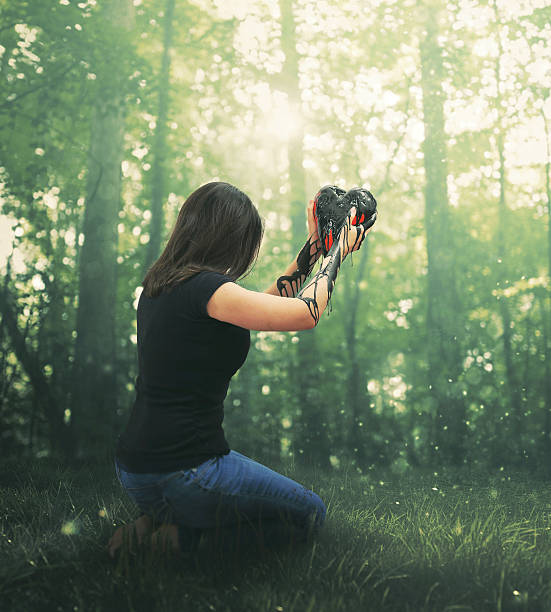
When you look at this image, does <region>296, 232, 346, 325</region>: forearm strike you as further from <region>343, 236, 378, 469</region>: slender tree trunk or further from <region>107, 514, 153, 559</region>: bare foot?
<region>343, 236, 378, 469</region>: slender tree trunk

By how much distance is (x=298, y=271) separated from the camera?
Answer: 7.16 feet

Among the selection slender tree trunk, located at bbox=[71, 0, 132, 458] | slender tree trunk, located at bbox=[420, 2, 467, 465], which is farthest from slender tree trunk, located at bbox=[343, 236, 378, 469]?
slender tree trunk, located at bbox=[71, 0, 132, 458]

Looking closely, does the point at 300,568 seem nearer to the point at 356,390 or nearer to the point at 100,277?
the point at 356,390

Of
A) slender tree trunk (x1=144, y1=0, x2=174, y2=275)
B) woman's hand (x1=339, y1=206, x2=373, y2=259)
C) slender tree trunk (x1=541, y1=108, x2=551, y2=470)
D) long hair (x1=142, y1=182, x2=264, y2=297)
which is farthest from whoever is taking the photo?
slender tree trunk (x1=144, y1=0, x2=174, y2=275)

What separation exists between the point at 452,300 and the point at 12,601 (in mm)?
3863

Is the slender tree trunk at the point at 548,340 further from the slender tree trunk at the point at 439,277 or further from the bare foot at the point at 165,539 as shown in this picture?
the bare foot at the point at 165,539

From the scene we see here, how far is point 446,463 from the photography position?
4293mm

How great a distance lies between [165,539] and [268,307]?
81 centimetres

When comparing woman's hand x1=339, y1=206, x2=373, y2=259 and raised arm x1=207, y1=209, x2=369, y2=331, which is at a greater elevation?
woman's hand x1=339, y1=206, x2=373, y2=259

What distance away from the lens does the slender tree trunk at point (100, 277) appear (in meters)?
4.33

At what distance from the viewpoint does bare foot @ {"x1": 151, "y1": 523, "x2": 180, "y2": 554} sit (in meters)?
1.75

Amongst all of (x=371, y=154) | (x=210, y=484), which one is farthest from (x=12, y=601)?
(x=371, y=154)

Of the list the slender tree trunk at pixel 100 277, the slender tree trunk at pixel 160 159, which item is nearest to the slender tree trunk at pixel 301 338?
the slender tree trunk at pixel 160 159

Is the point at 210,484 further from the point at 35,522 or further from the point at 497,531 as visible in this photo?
the point at 497,531
